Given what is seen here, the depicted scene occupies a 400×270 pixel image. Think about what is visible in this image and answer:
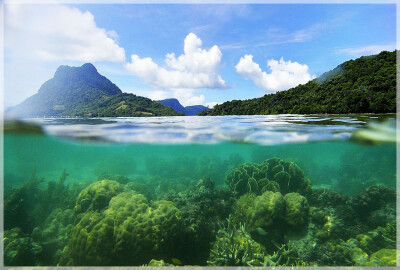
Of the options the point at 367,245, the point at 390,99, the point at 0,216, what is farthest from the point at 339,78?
the point at 0,216

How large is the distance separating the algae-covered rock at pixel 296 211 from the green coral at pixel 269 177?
1637 millimetres

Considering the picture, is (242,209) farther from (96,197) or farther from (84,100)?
(84,100)

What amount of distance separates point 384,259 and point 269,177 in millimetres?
4918

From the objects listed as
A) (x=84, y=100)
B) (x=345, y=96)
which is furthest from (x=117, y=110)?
(x=345, y=96)

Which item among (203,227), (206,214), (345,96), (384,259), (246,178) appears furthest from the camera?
(345,96)

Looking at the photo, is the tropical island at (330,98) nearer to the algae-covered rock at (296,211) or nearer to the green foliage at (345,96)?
the green foliage at (345,96)

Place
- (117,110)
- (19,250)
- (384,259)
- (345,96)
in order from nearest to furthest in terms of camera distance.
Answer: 1. (384,259)
2. (19,250)
3. (345,96)
4. (117,110)

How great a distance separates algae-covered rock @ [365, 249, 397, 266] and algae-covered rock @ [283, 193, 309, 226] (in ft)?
6.10

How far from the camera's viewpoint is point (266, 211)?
650cm

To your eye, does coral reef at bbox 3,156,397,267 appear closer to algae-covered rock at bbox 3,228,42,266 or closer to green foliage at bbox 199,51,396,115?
algae-covered rock at bbox 3,228,42,266

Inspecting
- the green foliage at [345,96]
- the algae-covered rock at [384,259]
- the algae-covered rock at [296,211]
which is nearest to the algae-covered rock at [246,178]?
the algae-covered rock at [296,211]

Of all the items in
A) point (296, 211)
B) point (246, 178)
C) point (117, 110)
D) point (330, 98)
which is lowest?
point (296, 211)

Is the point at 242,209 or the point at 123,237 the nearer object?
the point at 123,237

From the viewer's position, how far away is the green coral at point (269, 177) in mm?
8719
